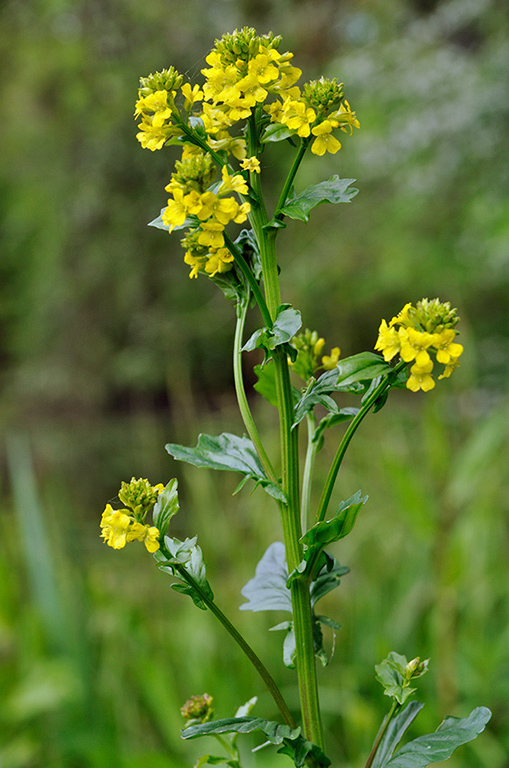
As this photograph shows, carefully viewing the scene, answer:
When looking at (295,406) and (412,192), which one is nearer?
(295,406)

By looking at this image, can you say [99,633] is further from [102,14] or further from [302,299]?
[102,14]

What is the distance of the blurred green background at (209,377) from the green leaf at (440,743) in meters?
0.46

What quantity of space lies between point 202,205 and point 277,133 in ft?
0.28

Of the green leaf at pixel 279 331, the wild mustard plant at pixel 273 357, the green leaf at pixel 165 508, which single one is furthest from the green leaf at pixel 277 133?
the green leaf at pixel 165 508

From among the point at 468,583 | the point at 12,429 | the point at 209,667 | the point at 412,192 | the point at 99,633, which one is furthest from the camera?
the point at 12,429

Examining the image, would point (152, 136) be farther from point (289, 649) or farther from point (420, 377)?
point (289, 649)

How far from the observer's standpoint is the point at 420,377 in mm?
339

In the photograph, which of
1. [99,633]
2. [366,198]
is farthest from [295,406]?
[366,198]

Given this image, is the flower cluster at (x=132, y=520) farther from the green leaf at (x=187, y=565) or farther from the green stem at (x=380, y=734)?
the green stem at (x=380, y=734)

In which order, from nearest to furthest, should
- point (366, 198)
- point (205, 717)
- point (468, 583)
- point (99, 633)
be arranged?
1. point (205, 717)
2. point (468, 583)
3. point (99, 633)
4. point (366, 198)

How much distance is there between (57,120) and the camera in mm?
5457

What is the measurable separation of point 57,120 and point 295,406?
5.74 meters

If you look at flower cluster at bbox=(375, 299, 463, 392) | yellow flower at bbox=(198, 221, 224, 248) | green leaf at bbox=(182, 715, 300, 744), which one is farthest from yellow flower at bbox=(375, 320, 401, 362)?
green leaf at bbox=(182, 715, 300, 744)

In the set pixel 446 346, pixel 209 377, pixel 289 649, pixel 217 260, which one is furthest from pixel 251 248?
pixel 209 377
